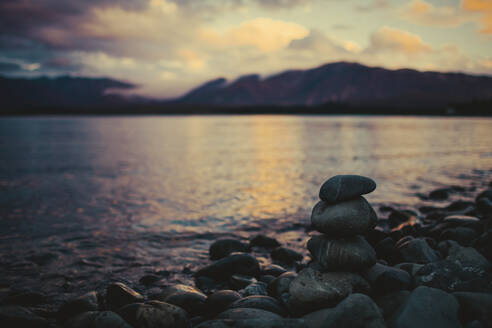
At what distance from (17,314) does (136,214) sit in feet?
28.5

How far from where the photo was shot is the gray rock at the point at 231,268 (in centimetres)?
827

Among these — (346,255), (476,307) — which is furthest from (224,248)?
(476,307)

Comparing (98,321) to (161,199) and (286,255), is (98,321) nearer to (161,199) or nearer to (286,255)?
(286,255)

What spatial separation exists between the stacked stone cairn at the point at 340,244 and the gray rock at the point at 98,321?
2.93m

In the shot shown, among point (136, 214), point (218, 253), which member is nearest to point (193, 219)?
point (136, 214)

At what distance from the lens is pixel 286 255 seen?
377 inches

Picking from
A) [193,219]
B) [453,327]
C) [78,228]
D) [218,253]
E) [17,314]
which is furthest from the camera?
[193,219]

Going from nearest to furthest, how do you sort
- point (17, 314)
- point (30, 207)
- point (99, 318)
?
point (99, 318), point (17, 314), point (30, 207)

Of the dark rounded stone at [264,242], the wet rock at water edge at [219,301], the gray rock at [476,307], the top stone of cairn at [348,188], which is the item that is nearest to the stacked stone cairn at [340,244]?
the top stone of cairn at [348,188]

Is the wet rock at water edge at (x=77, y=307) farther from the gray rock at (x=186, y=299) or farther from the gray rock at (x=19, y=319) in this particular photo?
the gray rock at (x=186, y=299)

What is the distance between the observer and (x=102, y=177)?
22.7 m

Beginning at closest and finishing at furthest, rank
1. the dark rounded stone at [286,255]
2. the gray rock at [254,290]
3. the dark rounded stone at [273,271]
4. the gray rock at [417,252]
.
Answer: the gray rock at [254,290] → the gray rock at [417,252] → the dark rounded stone at [273,271] → the dark rounded stone at [286,255]

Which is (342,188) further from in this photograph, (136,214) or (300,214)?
(136,214)

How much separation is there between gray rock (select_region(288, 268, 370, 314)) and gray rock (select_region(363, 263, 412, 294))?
20 cm
